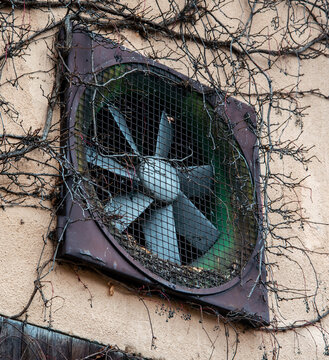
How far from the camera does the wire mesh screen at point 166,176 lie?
578cm

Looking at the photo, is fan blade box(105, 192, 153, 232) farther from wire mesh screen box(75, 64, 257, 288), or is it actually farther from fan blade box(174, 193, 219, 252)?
fan blade box(174, 193, 219, 252)

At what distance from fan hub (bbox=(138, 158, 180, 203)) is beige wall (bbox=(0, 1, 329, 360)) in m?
0.66

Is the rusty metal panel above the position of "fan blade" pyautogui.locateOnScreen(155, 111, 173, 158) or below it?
below

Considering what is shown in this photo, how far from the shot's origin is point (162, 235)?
593 centimetres

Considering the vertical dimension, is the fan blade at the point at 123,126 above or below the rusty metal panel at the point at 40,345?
above

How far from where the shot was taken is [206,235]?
6234 mm

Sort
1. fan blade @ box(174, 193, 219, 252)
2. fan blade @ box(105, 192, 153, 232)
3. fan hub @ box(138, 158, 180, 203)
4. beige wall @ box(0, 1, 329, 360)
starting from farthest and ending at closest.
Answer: fan blade @ box(174, 193, 219, 252)
fan hub @ box(138, 158, 180, 203)
fan blade @ box(105, 192, 153, 232)
beige wall @ box(0, 1, 329, 360)

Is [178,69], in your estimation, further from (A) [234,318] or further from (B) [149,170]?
(A) [234,318]

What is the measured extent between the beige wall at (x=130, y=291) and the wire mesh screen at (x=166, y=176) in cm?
27

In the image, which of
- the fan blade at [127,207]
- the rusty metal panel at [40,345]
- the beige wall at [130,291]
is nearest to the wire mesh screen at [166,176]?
the fan blade at [127,207]

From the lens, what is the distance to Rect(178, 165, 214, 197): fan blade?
247 inches

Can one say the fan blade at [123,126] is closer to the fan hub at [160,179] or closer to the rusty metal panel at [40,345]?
the fan hub at [160,179]

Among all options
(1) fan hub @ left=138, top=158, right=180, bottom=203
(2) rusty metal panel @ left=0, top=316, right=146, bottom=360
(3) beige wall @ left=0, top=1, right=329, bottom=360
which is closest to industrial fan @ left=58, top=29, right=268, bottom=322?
(1) fan hub @ left=138, top=158, right=180, bottom=203

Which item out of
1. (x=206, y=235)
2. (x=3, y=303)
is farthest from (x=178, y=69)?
(x=3, y=303)
